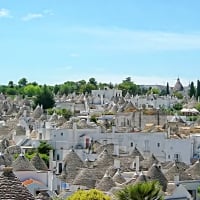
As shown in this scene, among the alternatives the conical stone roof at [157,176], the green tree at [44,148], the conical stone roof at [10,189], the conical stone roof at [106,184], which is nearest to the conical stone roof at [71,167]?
the conical stone roof at [106,184]

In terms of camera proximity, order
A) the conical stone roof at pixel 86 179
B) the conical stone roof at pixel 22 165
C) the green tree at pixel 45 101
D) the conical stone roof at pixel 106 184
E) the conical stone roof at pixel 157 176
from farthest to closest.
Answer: the green tree at pixel 45 101, the conical stone roof at pixel 86 179, the conical stone roof at pixel 157 176, the conical stone roof at pixel 22 165, the conical stone roof at pixel 106 184

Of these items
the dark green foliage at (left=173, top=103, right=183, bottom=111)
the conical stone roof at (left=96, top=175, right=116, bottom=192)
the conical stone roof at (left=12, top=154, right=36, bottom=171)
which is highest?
the dark green foliage at (left=173, top=103, right=183, bottom=111)

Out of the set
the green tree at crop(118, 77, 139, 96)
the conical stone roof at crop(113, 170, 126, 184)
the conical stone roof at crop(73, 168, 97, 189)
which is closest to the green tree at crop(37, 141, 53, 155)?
the conical stone roof at crop(73, 168, 97, 189)

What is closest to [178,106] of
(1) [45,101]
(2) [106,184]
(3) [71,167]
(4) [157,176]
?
(1) [45,101]

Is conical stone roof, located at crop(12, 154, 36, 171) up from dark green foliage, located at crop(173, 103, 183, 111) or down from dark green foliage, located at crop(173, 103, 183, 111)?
down

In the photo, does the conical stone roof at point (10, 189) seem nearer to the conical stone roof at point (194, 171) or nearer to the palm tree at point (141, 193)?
the palm tree at point (141, 193)

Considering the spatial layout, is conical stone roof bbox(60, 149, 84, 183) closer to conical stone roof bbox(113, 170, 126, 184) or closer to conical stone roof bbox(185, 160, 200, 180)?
conical stone roof bbox(113, 170, 126, 184)

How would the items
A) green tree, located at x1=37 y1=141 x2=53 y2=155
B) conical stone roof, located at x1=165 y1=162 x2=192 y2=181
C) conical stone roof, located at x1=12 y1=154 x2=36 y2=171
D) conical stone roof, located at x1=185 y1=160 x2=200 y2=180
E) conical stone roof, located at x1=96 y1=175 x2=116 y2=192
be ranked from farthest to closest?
green tree, located at x1=37 y1=141 x2=53 y2=155 < conical stone roof, located at x1=185 y1=160 x2=200 y2=180 < conical stone roof, located at x1=165 y1=162 x2=192 y2=181 < conical stone roof, located at x1=12 y1=154 x2=36 y2=171 < conical stone roof, located at x1=96 y1=175 x2=116 y2=192

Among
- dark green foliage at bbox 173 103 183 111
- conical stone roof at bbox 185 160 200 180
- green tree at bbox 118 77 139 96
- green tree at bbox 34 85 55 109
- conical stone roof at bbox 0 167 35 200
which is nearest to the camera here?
conical stone roof at bbox 0 167 35 200

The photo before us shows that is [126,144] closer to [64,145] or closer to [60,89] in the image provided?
[64,145]

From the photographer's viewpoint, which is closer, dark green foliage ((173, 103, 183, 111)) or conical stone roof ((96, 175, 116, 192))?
conical stone roof ((96, 175, 116, 192))

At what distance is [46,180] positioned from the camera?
3100 centimetres

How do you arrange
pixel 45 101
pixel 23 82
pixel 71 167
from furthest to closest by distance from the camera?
pixel 23 82 → pixel 45 101 → pixel 71 167

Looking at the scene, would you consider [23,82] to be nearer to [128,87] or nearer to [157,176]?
[128,87]
